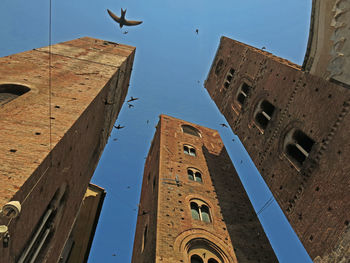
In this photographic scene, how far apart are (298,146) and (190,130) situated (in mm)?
12169

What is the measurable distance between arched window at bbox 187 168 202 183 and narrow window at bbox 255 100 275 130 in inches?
177

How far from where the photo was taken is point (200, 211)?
11367 millimetres

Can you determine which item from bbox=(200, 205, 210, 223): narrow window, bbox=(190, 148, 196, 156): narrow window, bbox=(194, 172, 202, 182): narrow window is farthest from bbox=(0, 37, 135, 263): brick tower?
bbox=(190, 148, 196, 156): narrow window

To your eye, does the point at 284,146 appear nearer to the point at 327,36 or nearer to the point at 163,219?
the point at 327,36

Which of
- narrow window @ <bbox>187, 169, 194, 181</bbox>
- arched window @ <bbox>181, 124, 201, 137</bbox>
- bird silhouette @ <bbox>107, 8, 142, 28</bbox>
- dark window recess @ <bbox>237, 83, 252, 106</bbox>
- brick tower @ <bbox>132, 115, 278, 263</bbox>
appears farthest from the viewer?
arched window @ <bbox>181, 124, 201, 137</bbox>

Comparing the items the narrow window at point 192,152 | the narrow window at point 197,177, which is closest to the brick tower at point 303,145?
the narrow window at point 197,177

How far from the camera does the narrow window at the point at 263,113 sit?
11.7m

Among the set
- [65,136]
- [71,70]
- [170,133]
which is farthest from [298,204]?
[170,133]

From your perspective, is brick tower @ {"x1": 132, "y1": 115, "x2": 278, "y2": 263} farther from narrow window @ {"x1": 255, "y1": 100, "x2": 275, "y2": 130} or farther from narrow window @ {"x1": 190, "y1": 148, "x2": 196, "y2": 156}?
narrow window @ {"x1": 255, "y1": 100, "x2": 275, "y2": 130}

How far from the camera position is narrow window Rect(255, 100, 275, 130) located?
38.4ft

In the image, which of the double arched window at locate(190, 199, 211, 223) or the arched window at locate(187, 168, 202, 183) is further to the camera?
the arched window at locate(187, 168, 202, 183)

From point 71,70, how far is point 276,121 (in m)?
8.29

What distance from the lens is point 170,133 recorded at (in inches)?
710

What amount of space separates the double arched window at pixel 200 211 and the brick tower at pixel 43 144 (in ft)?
15.9
